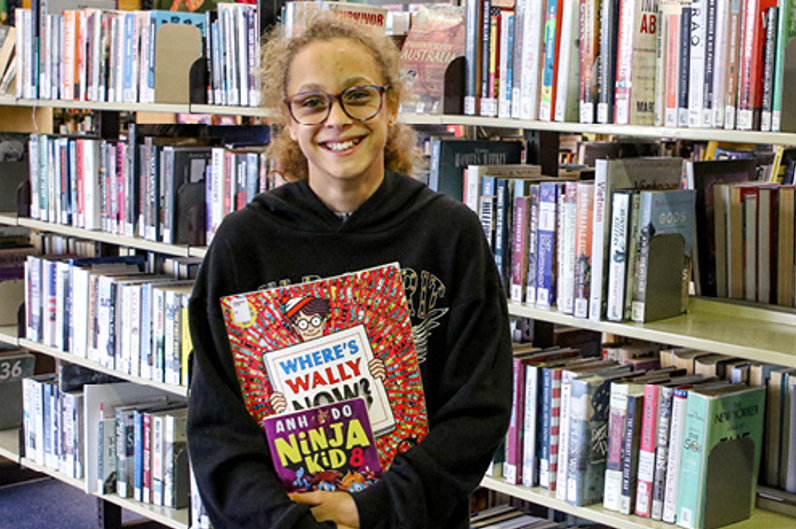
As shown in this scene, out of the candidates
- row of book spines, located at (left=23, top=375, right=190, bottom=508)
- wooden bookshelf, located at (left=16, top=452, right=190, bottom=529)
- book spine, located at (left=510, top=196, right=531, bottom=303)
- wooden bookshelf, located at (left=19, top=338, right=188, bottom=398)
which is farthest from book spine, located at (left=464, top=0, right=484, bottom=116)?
wooden bookshelf, located at (left=16, top=452, right=190, bottom=529)

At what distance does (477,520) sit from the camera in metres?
2.57

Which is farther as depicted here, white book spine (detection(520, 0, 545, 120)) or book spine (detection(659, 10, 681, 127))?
white book spine (detection(520, 0, 545, 120))

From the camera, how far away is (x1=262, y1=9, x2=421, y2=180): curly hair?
5.27 ft

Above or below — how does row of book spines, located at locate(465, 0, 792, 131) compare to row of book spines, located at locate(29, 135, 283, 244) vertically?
above

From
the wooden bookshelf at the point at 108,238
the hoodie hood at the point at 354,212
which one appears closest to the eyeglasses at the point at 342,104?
the hoodie hood at the point at 354,212

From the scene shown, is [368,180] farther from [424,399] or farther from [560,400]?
[560,400]

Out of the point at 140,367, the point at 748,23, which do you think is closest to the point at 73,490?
the point at 140,367

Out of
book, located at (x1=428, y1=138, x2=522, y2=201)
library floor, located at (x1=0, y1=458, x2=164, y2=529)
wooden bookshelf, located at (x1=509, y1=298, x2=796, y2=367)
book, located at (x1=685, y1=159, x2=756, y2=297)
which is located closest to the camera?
wooden bookshelf, located at (x1=509, y1=298, x2=796, y2=367)

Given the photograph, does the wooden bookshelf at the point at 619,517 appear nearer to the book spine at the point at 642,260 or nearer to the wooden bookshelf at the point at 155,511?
the book spine at the point at 642,260

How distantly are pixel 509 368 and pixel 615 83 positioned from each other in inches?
33.8

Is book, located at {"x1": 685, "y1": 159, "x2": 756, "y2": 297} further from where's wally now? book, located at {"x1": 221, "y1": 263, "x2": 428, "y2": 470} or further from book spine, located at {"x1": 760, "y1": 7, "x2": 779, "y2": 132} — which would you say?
where's wally now? book, located at {"x1": 221, "y1": 263, "x2": 428, "y2": 470}

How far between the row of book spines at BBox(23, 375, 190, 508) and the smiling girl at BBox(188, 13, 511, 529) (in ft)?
5.54

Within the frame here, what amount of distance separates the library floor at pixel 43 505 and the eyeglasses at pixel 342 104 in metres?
2.51

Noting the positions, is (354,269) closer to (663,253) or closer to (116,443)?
(663,253)
